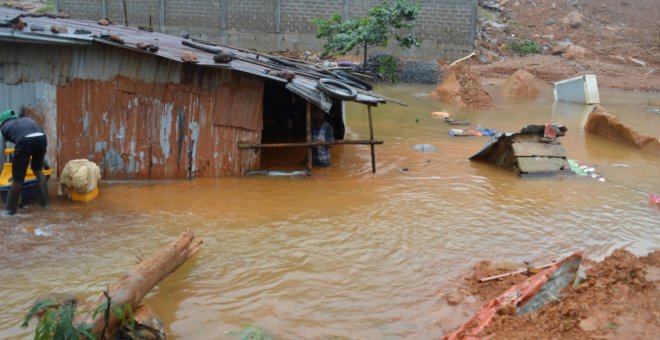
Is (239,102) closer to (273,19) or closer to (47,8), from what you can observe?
(273,19)

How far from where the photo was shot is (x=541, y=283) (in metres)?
5.23

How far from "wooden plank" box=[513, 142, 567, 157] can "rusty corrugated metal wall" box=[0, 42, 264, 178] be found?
16.3ft

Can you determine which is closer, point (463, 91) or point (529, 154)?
point (529, 154)

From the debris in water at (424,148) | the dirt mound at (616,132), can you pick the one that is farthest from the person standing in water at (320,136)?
the dirt mound at (616,132)

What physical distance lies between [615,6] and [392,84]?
71.2ft

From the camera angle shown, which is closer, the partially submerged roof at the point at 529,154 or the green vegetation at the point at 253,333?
the green vegetation at the point at 253,333

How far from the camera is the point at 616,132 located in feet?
46.5

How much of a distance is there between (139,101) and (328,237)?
13.3 ft

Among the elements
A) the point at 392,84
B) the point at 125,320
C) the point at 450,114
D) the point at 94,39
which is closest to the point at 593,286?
the point at 125,320

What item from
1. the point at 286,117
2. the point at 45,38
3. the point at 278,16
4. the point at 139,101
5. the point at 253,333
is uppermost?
the point at 278,16

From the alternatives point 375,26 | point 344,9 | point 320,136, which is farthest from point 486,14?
point 320,136

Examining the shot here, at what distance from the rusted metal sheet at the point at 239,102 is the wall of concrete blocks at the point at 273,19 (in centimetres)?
1726

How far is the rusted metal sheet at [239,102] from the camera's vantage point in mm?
9352

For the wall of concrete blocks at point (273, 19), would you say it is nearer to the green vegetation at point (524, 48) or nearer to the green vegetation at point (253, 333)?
the green vegetation at point (524, 48)
